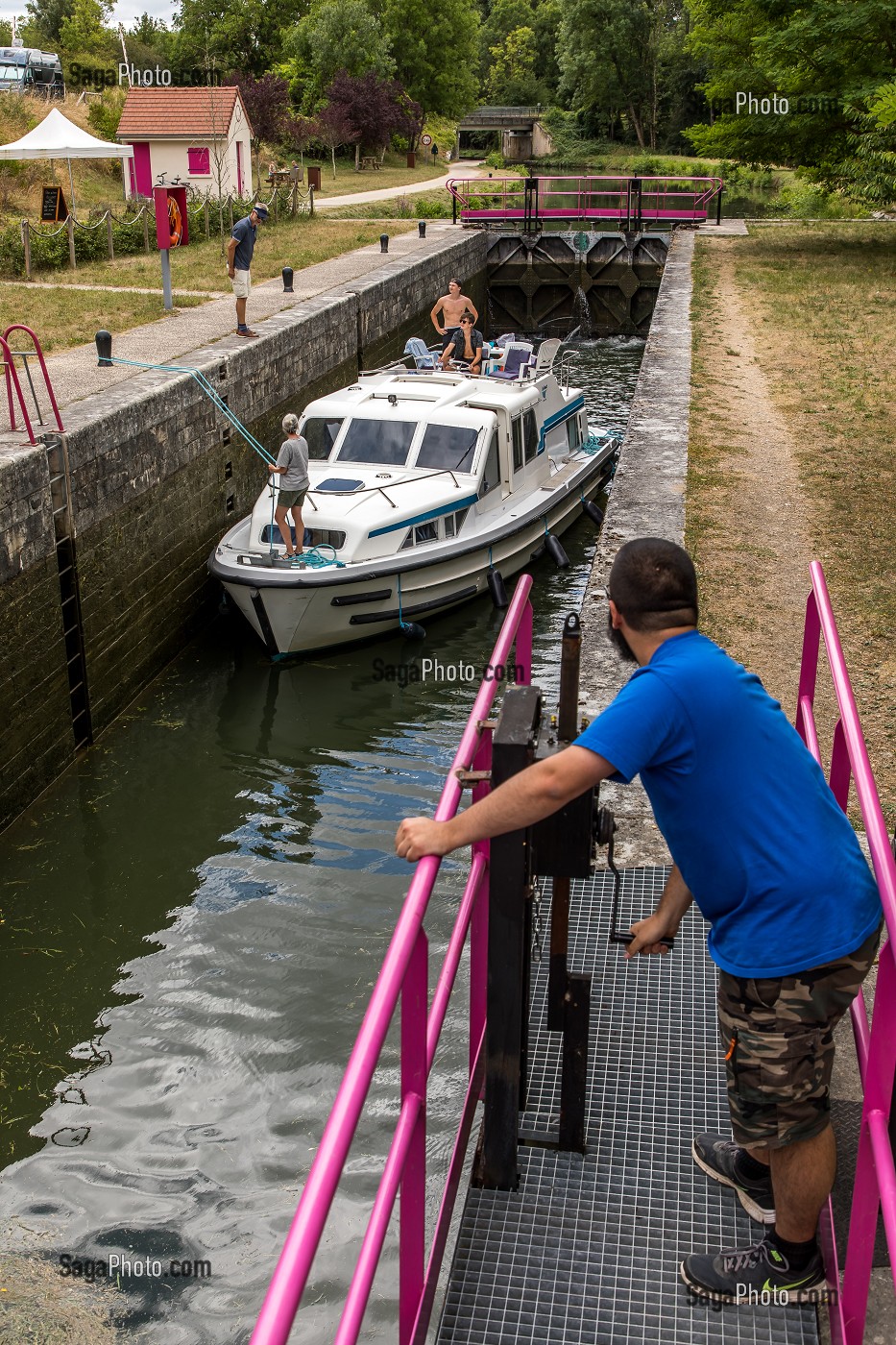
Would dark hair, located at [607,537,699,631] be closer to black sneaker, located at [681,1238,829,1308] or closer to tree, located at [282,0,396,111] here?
black sneaker, located at [681,1238,829,1308]

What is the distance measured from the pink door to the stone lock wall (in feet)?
61.7

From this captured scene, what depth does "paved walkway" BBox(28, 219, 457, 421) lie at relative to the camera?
12.9 m

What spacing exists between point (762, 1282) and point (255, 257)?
22790mm

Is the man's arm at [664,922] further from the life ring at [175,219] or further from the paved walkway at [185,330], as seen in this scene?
the life ring at [175,219]

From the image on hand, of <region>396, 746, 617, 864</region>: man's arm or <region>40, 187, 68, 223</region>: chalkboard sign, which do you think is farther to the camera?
<region>40, 187, 68, 223</region>: chalkboard sign

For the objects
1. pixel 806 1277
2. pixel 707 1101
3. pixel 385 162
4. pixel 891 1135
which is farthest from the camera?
pixel 385 162

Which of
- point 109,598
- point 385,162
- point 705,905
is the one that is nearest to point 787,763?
point 705,905

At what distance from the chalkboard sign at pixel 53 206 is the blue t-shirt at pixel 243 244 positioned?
6.25 meters

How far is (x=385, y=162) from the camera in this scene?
184ft

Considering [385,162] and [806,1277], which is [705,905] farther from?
[385,162]

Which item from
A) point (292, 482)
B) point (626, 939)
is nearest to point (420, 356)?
point (292, 482)

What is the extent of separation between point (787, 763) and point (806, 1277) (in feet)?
3.97

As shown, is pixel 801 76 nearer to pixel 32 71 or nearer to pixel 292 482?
pixel 292 482

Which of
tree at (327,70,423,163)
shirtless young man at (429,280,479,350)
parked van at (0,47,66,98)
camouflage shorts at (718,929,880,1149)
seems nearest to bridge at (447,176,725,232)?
shirtless young man at (429,280,479,350)
